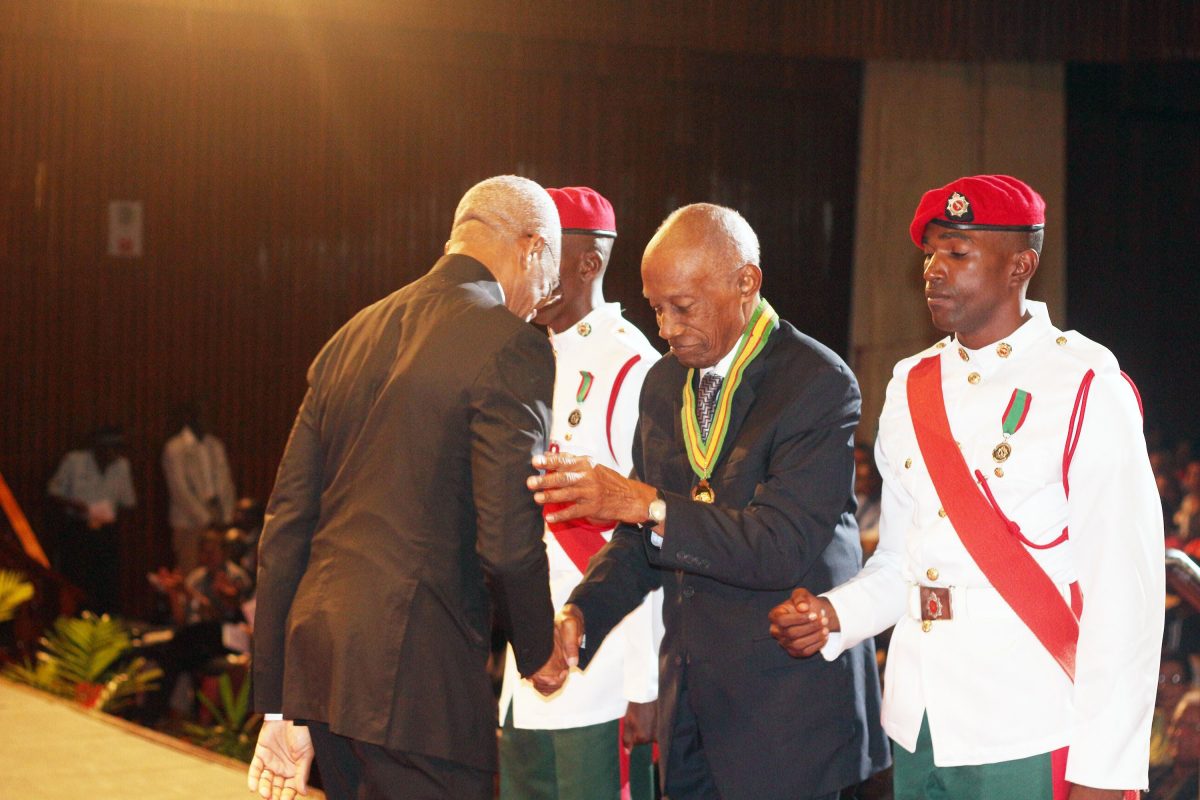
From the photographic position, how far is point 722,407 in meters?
2.56

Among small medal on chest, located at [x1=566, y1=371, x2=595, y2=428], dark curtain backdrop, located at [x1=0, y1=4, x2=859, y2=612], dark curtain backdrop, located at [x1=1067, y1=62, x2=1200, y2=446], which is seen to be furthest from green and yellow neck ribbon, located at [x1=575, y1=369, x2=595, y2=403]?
dark curtain backdrop, located at [x1=1067, y1=62, x2=1200, y2=446]

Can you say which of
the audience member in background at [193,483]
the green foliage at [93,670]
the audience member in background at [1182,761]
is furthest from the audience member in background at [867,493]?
the audience member in background at [193,483]

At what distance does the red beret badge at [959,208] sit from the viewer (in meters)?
2.42

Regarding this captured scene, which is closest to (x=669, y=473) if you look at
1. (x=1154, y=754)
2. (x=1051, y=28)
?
(x=1154, y=754)

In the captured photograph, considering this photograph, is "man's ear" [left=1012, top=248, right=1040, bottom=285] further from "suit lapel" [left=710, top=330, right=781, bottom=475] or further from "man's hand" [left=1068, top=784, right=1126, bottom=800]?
"man's hand" [left=1068, top=784, right=1126, bottom=800]

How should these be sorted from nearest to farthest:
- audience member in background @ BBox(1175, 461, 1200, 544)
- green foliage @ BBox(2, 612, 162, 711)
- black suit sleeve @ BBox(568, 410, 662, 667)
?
black suit sleeve @ BBox(568, 410, 662, 667), green foliage @ BBox(2, 612, 162, 711), audience member in background @ BBox(1175, 461, 1200, 544)

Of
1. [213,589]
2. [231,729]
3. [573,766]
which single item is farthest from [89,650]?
[573,766]

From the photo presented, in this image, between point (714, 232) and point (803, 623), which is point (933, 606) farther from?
point (714, 232)

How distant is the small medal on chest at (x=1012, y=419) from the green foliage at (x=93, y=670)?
5.20 metres

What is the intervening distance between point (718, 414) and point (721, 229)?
0.33 meters

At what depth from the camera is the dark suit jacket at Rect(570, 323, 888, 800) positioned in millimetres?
2361

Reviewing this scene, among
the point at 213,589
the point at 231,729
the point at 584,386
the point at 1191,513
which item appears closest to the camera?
the point at 584,386

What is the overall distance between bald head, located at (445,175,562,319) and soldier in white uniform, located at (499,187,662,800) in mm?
659

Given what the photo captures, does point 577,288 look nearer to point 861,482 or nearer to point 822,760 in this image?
point 822,760
